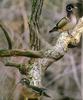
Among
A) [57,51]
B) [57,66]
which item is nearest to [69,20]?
[57,51]

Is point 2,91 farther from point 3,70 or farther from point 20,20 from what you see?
point 20,20

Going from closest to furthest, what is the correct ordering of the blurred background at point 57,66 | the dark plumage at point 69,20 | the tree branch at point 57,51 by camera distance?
1. the tree branch at point 57,51
2. the dark plumage at point 69,20
3. the blurred background at point 57,66

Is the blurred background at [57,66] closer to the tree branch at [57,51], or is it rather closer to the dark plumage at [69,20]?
the dark plumage at [69,20]

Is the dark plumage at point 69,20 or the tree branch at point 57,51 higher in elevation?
the dark plumage at point 69,20

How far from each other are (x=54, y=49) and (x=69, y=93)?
8039 mm

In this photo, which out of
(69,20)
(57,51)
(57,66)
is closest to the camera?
A: (57,51)

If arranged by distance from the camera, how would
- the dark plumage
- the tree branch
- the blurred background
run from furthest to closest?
the blurred background
the dark plumage
the tree branch

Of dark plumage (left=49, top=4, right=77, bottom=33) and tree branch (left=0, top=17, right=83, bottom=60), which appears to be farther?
dark plumage (left=49, top=4, right=77, bottom=33)

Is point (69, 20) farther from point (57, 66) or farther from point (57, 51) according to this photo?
point (57, 66)

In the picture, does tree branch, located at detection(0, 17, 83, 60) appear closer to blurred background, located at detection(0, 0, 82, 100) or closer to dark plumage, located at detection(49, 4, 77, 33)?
dark plumage, located at detection(49, 4, 77, 33)

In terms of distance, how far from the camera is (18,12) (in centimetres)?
932

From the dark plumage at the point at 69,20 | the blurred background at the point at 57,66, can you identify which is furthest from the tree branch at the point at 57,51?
the blurred background at the point at 57,66

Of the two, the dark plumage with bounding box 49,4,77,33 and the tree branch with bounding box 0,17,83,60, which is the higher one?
the dark plumage with bounding box 49,4,77,33

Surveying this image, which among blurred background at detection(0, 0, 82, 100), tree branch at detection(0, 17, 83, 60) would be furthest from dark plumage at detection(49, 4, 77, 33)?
blurred background at detection(0, 0, 82, 100)
